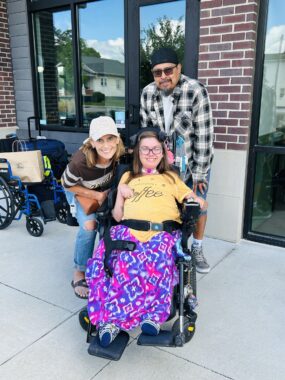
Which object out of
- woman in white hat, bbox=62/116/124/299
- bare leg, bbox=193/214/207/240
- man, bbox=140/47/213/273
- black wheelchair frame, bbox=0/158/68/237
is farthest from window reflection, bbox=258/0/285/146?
black wheelchair frame, bbox=0/158/68/237

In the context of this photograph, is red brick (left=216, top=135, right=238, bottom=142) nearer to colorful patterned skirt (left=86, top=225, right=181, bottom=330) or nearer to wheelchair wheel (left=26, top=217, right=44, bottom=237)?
colorful patterned skirt (left=86, top=225, right=181, bottom=330)

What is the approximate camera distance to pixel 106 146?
2.30 m

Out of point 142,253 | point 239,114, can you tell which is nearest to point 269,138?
point 239,114

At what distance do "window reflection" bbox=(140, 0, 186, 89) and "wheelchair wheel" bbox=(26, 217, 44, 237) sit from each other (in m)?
1.85

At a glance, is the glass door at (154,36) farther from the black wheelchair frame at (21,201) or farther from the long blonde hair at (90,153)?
the long blonde hair at (90,153)

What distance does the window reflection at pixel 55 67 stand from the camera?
4863mm

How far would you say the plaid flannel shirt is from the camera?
261 cm

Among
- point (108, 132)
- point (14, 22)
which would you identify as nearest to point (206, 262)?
point (108, 132)

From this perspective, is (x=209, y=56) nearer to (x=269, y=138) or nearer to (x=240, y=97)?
(x=240, y=97)

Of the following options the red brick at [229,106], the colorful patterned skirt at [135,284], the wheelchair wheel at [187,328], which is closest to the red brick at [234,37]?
the red brick at [229,106]

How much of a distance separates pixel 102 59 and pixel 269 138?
2.39m

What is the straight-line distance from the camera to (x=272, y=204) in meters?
3.48

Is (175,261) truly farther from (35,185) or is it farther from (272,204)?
(35,185)

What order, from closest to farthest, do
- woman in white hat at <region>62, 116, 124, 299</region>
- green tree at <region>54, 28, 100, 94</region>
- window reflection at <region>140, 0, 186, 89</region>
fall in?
1. woman in white hat at <region>62, 116, 124, 299</region>
2. window reflection at <region>140, 0, 186, 89</region>
3. green tree at <region>54, 28, 100, 94</region>
